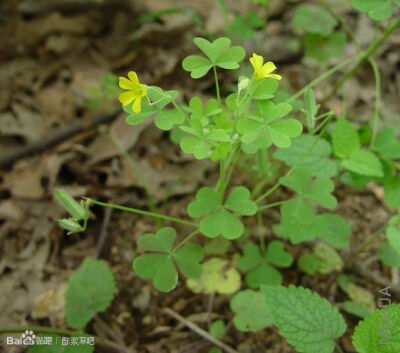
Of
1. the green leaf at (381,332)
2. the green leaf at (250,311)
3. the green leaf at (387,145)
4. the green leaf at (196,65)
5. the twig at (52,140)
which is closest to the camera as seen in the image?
the green leaf at (381,332)

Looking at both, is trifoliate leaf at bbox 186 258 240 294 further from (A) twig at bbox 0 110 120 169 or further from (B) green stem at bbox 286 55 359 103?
(A) twig at bbox 0 110 120 169

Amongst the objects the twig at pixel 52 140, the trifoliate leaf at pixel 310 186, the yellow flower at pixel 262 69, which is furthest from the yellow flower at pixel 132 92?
the twig at pixel 52 140

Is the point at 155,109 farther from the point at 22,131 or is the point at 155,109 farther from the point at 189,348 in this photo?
the point at 22,131

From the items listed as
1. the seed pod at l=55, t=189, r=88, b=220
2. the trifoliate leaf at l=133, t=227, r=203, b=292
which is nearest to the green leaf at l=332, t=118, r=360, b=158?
the trifoliate leaf at l=133, t=227, r=203, b=292

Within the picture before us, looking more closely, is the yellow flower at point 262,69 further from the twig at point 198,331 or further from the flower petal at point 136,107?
the twig at point 198,331

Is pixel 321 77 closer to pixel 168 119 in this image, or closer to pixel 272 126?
pixel 272 126

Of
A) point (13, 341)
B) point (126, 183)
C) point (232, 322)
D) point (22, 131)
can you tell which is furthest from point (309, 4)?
point (13, 341)

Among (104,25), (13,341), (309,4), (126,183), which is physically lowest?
(13,341)
